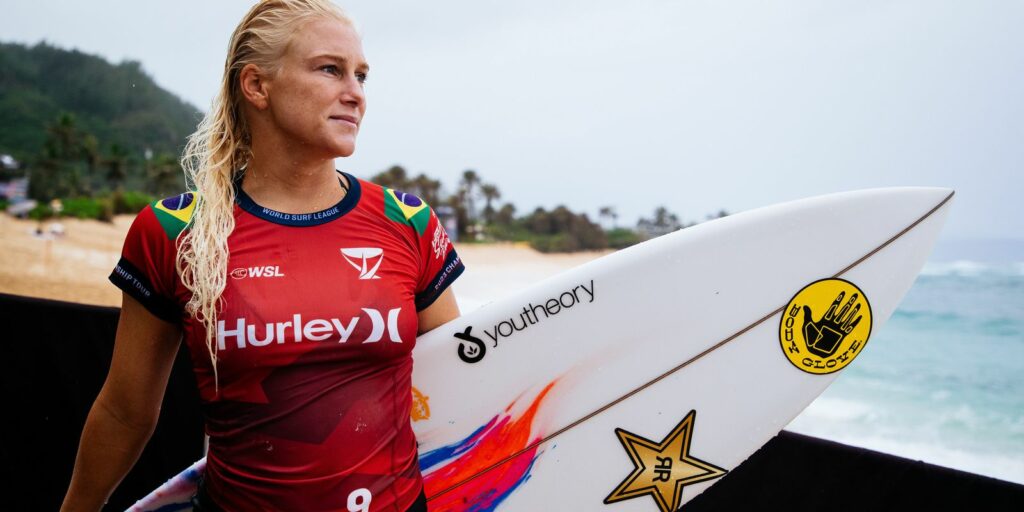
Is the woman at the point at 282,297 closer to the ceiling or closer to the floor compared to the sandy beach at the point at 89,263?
closer to the ceiling

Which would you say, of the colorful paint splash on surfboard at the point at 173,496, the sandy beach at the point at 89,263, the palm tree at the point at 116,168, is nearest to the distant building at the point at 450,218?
the sandy beach at the point at 89,263

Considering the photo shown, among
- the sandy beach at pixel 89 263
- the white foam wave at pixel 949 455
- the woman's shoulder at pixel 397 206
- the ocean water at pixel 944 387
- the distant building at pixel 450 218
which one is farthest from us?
the distant building at pixel 450 218

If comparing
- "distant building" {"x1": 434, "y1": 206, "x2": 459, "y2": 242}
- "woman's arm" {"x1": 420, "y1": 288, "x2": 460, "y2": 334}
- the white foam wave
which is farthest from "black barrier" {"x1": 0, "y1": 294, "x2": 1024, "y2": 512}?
"distant building" {"x1": 434, "y1": 206, "x2": 459, "y2": 242}

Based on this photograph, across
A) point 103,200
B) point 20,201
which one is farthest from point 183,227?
point 20,201

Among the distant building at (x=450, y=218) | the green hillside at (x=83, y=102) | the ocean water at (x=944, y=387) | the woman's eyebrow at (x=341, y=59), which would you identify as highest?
the woman's eyebrow at (x=341, y=59)

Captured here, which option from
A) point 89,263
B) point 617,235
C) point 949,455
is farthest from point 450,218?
point 949,455

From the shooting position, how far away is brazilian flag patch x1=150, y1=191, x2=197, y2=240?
0.89m

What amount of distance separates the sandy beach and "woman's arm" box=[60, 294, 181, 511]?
23.5ft

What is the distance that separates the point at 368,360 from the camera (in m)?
0.87

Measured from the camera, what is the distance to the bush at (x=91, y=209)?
2386 cm

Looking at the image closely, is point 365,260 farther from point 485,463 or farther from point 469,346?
point 485,463

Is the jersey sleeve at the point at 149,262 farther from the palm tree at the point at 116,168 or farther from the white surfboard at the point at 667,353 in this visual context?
the palm tree at the point at 116,168

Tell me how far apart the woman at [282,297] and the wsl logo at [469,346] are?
1.40 feet

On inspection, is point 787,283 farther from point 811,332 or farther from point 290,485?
point 290,485
